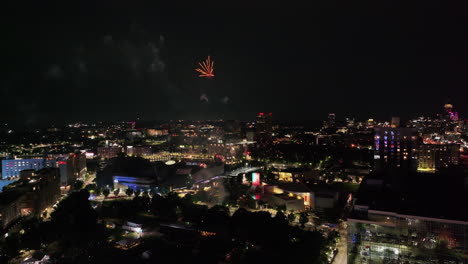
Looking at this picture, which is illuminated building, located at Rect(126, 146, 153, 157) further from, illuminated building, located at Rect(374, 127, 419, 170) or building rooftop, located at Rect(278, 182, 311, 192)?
illuminated building, located at Rect(374, 127, 419, 170)

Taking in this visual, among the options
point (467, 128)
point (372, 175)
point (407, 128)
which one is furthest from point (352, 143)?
point (372, 175)

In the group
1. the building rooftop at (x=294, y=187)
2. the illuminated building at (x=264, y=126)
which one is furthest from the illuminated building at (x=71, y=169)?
the illuminated building at (x=264, y=126)

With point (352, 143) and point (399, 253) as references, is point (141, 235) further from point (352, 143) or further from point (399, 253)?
point (352, 143)

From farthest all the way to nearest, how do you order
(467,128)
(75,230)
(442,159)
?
1. (467,128)
2. (442,159)
3. (75,230)

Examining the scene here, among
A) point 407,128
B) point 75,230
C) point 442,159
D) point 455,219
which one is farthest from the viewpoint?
point 442,159

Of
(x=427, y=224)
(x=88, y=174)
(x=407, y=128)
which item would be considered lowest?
(x=88, y=174)

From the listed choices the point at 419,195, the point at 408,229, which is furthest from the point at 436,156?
the point at 408,229

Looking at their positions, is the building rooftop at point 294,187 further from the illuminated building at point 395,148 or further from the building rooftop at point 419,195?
the illuminated building at point 395,148

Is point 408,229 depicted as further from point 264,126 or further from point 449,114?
point 449,114
